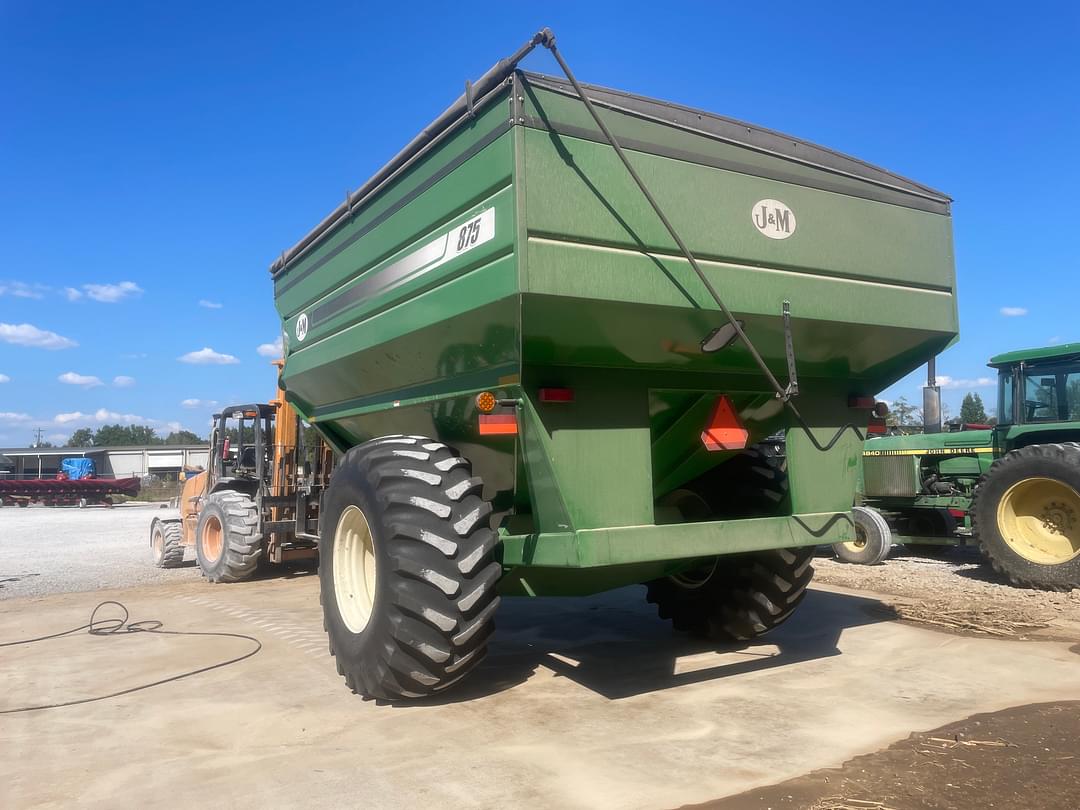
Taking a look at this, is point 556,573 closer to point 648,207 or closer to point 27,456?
point 648,207

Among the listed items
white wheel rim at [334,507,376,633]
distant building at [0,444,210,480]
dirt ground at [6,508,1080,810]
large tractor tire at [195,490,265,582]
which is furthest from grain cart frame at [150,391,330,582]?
distant building at [0,444,210,480]

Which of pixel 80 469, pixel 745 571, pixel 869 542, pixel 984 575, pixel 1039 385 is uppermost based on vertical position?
pixel 1039 385

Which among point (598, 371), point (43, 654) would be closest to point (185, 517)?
point (43, 654)

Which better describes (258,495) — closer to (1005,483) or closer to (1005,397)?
(1005,483)

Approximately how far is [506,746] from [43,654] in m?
4.15

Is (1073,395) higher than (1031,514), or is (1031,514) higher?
(1073,395)

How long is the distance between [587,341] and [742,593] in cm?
262

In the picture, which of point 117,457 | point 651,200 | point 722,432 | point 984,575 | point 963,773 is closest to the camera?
point 963,773

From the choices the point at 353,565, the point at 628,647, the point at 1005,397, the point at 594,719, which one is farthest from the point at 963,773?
the point at 1005,397

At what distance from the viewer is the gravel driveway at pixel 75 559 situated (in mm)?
10156

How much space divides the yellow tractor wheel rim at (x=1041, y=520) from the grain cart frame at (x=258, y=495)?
301 inches

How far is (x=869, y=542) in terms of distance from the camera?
33.2 ft

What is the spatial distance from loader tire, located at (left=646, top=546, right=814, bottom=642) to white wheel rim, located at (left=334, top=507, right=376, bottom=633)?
7.64 feet

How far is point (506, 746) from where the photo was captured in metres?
3.70
